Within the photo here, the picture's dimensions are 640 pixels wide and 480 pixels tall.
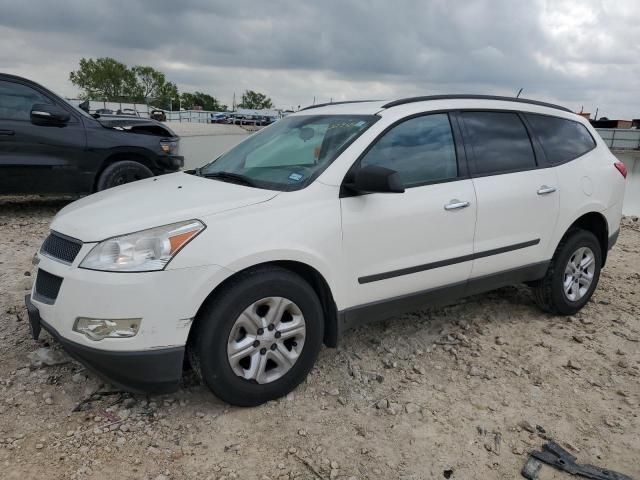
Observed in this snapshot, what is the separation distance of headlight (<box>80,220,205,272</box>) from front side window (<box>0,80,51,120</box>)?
4.93 metres

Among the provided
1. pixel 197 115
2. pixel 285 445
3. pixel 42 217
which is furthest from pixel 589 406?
pixel 197 115

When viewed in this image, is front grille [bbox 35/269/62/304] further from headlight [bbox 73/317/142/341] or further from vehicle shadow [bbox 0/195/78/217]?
vehicle shadow [bbox 0/195/78/217]

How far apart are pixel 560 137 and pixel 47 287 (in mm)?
3853

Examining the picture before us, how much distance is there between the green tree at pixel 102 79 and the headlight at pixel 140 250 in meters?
100

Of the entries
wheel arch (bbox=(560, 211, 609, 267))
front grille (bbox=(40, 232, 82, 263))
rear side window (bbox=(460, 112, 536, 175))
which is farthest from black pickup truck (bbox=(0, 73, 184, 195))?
wheel arch (bbox=(560, 211, 609, 267))

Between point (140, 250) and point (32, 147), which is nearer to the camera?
point (140, 250)

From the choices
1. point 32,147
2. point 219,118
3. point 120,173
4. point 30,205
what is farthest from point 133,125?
point 219,118

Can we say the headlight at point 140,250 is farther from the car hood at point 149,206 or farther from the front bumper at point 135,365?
the front bumper at point 135,365

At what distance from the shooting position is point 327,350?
3.75 metres

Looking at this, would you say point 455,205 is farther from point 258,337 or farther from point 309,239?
point 258,337

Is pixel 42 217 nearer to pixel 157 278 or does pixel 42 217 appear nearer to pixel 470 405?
pixel 157 278

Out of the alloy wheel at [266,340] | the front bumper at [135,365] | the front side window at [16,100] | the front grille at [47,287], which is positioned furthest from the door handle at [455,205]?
the front side window at [16,100]

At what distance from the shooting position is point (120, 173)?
714 centimetres

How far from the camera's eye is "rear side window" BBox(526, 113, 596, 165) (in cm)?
424
